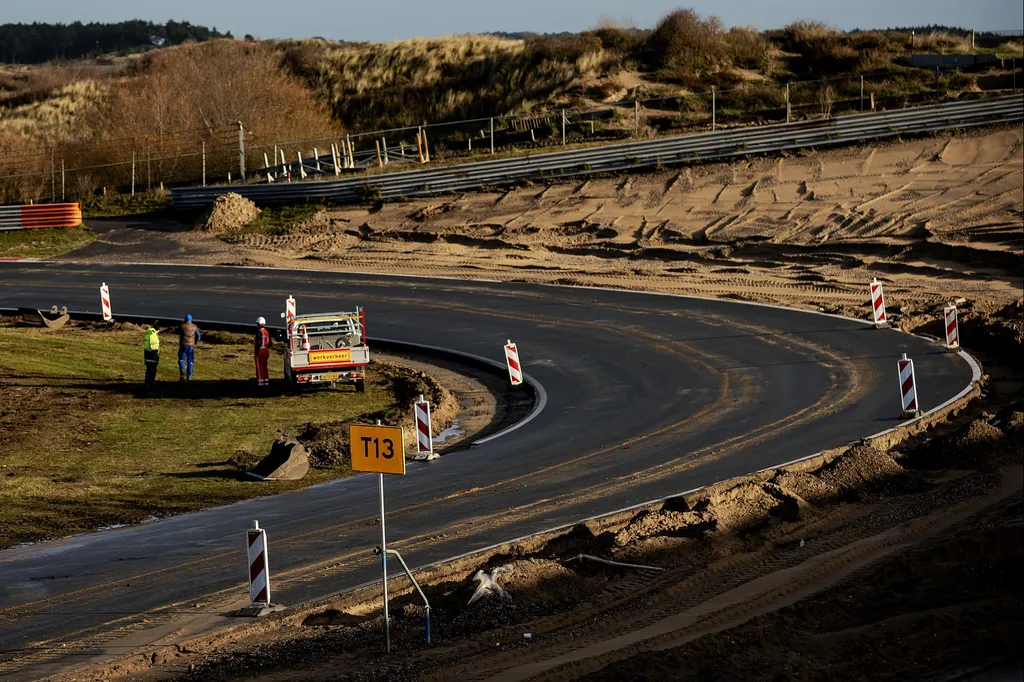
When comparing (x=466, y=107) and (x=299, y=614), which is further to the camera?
(x=466, y=107)

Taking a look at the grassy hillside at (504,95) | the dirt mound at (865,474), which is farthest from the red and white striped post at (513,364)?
the grassy hillside at (504,95)

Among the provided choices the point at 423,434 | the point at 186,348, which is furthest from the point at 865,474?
the point at 186,348

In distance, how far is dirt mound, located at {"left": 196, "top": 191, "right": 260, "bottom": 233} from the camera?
4753 centimetres

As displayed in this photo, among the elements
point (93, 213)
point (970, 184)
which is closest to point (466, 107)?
point (93, 213)

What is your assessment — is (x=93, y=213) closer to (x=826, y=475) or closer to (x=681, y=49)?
(x=681, y=49)

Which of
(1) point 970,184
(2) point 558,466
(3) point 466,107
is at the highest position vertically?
(3) point 466,107

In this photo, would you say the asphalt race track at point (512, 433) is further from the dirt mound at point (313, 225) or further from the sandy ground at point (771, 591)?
the dirt mound at point (313, 225)

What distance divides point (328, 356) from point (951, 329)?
13.9 m

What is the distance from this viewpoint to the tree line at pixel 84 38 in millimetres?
161163

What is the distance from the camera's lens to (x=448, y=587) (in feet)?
44.2

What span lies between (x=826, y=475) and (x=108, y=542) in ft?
32.5

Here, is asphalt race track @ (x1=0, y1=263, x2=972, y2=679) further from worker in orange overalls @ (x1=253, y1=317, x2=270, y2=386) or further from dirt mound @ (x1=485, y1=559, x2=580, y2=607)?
worker in orange overalls @ (x1=253, y1=317, x2=270, y2=386)

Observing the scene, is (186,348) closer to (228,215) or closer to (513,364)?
(513,364)

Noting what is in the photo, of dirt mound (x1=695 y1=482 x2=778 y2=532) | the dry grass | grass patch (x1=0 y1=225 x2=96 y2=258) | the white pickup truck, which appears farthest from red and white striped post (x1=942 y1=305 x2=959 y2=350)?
grass patch (x1=0 y1=225 x2=96 y2=258)
